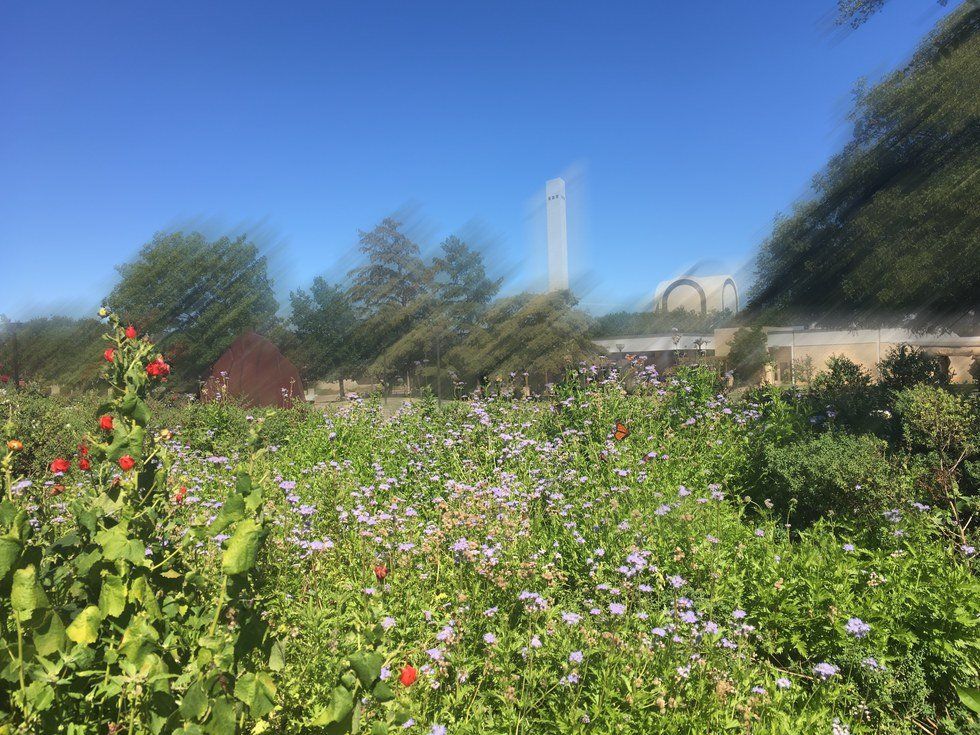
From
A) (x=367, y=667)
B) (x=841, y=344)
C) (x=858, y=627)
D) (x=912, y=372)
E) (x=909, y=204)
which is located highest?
(x=909, y=204)

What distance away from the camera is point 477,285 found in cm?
1343

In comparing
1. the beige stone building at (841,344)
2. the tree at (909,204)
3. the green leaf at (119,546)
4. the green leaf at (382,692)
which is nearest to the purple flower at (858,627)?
the green leaf at (382,692)

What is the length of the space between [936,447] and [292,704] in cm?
456

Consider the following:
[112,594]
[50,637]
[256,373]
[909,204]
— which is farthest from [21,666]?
[909,204]

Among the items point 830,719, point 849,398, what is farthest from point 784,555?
point 849,398

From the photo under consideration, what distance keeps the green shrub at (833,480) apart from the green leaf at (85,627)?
3492mm

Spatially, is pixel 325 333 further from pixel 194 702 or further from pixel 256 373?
pixel 194 702

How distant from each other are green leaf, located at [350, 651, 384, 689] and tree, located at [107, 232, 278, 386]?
45.8 feet

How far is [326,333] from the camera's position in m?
14.9

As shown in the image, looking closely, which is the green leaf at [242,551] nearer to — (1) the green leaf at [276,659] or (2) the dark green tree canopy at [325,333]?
(1) the green leaf at [276,659]

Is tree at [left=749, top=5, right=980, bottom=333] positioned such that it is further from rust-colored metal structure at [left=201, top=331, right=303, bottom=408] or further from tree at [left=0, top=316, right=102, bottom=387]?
tree at [left=0, top=316, right=102, bottom=387]

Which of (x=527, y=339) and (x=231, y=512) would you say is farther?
(x=527, y=339)

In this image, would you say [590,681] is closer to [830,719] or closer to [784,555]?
[830,719]

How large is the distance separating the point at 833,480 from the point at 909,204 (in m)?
6.87
